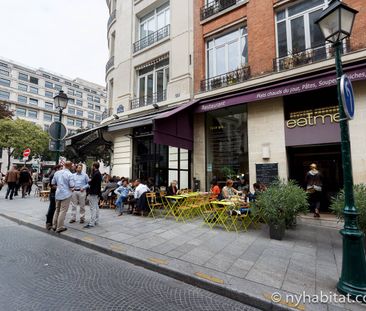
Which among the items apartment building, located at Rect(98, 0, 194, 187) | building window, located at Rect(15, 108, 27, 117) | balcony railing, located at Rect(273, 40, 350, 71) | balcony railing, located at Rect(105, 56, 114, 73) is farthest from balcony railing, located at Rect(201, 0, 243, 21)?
building window, located at Rect(15, 108, 27, 117)

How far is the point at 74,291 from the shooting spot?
125 inches

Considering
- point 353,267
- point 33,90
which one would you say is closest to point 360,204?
point 353,267

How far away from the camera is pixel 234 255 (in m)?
4.39

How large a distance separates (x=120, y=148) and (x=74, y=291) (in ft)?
34.1

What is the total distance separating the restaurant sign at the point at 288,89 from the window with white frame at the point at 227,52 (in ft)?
6.89

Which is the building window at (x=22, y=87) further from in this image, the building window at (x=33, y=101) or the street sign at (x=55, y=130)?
the street sign at (x=55, y=130)

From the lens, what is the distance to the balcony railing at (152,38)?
12398 millimetres

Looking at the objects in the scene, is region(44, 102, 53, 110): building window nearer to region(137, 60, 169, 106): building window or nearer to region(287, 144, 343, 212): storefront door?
region(137, 60, 169, 106): building window

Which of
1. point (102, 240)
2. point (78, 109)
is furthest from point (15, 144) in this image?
point (78, 109)

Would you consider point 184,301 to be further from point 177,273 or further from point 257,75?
point 257,75

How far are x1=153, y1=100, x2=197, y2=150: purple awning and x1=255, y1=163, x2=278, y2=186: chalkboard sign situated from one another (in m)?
3.32

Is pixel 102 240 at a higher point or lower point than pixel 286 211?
lower

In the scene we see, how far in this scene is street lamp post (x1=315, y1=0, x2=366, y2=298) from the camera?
2943mm

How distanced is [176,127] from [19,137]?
2613 centimetres
